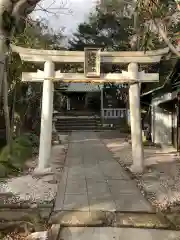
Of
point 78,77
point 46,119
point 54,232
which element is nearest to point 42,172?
point 46,119

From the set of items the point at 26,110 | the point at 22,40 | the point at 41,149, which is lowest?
the point at 41,149

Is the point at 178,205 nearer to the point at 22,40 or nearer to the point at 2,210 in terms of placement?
Answer: the point at 2,210

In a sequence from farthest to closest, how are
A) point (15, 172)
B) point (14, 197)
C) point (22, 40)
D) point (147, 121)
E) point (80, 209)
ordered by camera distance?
1. point (147, 121)
2. point (22, 40)
3. point (15, 172)
4. point (14, 197)
5. point (80, 209)

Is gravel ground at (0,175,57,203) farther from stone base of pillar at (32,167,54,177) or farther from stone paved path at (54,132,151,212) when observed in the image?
stone base of pillar at (32,167,54,177)

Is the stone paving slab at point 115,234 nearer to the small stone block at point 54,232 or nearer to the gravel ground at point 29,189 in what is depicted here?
the small stone block at point 54,232

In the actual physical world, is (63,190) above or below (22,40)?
below

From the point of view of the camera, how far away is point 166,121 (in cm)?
1947

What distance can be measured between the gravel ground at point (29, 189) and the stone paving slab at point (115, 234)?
6.07 feet

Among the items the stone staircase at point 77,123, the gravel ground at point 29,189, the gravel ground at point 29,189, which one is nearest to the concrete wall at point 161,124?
the gravel ground at point 29,189

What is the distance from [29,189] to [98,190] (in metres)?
1.67

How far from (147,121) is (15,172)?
14544 mm

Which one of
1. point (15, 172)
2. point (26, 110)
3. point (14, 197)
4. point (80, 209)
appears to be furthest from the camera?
point (26, 110)

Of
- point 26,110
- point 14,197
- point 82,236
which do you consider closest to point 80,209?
point 82,236

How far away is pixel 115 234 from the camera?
579 cm
